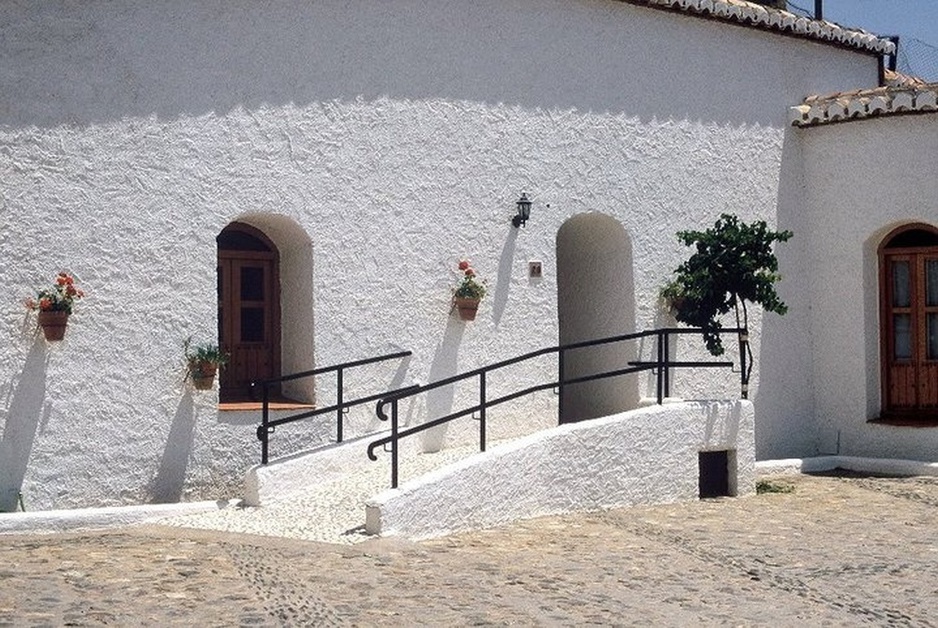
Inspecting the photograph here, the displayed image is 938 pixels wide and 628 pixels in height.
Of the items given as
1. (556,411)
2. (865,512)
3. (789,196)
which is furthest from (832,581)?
(789,196)

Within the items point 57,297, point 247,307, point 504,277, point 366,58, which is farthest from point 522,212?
point 57,297

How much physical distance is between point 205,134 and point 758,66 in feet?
23.2

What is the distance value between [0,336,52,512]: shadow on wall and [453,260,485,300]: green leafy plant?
13.4 feet

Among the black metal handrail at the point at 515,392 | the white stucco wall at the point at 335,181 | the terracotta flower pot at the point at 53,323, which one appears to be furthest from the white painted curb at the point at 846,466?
the terracotta flower pot at the point at 53,323

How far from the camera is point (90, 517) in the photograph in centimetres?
1096

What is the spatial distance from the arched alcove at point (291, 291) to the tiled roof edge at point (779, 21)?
4.71m

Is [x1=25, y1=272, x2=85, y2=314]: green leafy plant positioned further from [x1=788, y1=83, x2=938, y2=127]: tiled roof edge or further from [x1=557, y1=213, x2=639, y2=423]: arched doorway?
[x1=788, y1=83, x2=938, y2=127]: tiled roof edge

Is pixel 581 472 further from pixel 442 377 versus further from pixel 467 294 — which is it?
pixel 467 294

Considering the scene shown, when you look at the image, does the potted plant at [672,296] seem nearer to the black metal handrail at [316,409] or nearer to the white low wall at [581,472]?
the white low wall at [581,472]

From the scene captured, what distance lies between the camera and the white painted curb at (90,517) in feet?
34.9

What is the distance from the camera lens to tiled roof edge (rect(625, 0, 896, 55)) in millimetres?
14852

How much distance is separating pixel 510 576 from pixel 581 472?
304 centimetres

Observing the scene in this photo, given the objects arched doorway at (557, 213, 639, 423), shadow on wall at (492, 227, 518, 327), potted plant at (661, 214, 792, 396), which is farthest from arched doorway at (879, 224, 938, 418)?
shadow on wall at (492, 227, 518, 327)

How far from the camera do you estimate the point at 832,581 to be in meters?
9.33
